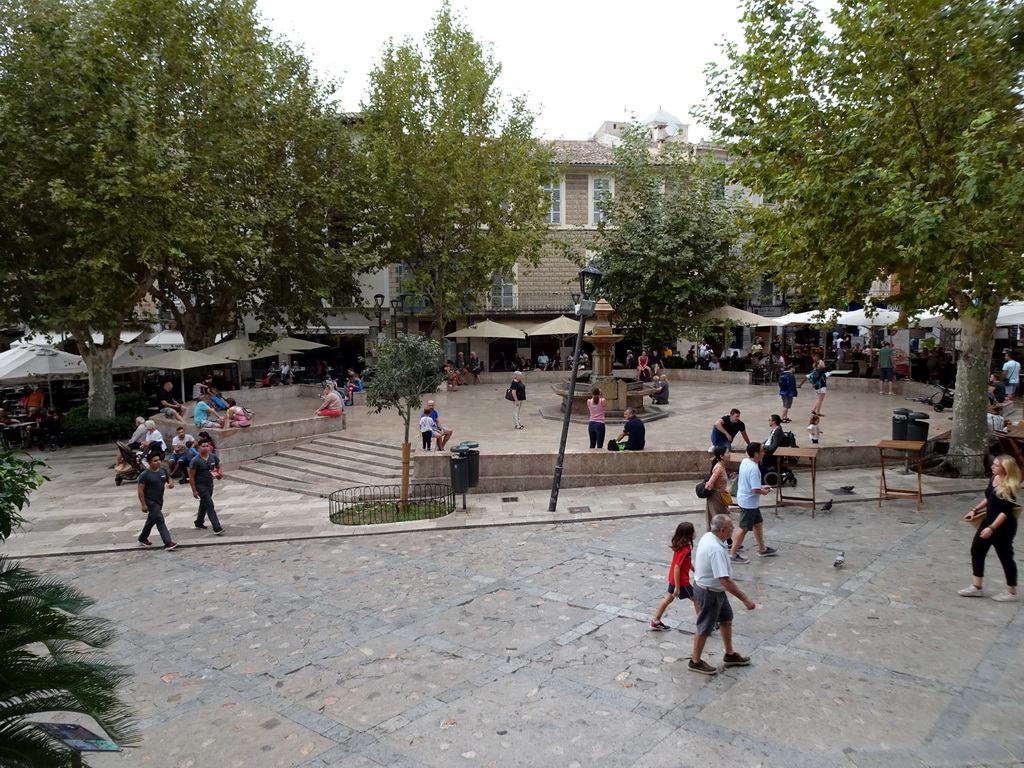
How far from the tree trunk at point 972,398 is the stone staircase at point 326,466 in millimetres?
10861

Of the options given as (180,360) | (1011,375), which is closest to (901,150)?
(1011,375)

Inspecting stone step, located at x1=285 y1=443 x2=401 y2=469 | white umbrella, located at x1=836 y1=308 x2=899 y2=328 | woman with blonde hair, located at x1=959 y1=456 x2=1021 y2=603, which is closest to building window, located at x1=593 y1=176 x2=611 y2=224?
white umbrella, located at x1=836 y1=308 x2=899 y2=328

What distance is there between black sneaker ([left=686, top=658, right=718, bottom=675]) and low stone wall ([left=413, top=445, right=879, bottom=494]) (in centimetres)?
757

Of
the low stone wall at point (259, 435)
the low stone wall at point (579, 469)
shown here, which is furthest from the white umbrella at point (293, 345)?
the low stone wall at point (579, 469)

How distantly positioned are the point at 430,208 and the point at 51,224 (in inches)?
490

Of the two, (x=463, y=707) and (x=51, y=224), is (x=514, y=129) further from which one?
(x=463, y=707)

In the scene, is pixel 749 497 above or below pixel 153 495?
above

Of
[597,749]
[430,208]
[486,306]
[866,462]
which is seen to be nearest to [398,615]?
[597,749]

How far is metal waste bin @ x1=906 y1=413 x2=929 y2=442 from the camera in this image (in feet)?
46.2

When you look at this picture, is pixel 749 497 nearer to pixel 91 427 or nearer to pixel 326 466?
pixel 326 466

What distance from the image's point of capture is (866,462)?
47.8 ft

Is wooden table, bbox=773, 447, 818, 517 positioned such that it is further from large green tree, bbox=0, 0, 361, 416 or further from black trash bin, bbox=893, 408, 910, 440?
large green tree, bbox=0, 0, 361, 416

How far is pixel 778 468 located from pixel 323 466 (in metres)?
9.87

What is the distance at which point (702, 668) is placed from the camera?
6512mm
